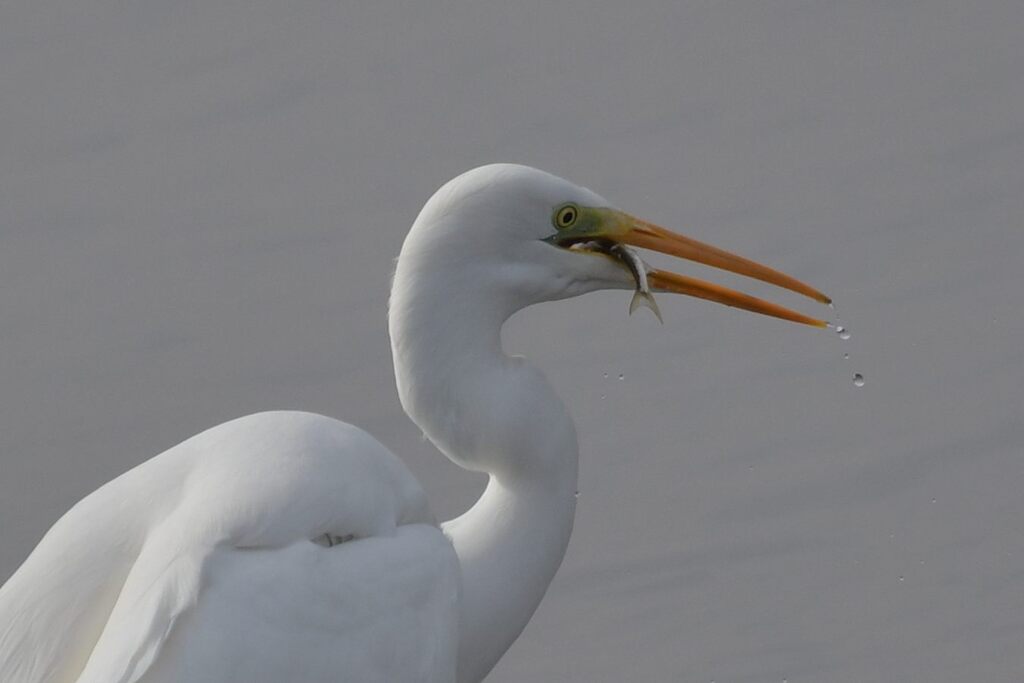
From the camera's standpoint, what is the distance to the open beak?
4523mm

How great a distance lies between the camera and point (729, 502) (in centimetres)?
650

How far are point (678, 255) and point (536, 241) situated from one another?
14.4 inches

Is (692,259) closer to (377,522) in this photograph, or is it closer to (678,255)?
(678,255)

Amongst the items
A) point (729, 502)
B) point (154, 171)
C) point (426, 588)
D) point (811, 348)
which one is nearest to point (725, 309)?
point (811, 348)

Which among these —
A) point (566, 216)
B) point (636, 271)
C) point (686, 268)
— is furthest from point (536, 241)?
point (686, 268)

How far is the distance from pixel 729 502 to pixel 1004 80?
221 cm

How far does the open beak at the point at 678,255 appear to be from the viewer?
4.52 metres

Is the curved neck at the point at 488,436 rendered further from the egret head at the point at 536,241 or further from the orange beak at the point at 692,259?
the orange beak at the point at 692,259

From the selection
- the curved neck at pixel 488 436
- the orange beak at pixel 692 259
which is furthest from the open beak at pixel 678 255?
the curved neck at pixel 488 436

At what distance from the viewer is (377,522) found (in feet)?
13.5

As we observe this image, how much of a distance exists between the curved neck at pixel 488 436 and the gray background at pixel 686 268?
1.63 meters

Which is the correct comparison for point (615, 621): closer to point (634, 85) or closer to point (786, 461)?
point (786, 461)

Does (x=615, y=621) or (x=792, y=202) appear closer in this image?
(x=615, y=621)

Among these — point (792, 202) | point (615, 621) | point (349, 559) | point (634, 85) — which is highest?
point (634, 85)
